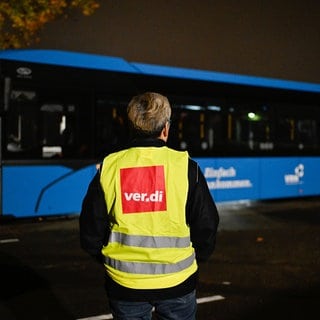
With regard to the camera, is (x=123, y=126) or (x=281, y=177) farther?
(x=281, y=177)

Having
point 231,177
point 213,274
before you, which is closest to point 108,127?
point 231,177

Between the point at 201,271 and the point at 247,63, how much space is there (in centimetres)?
1944

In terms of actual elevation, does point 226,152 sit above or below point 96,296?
above

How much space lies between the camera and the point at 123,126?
32.5 ft

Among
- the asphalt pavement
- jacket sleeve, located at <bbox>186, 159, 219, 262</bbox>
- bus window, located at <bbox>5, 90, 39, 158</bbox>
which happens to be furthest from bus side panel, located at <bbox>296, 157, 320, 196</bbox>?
jacket sleeve, located at <bbox>186, 159, 219, 262</bbox>

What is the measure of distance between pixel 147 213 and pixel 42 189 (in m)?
7.03

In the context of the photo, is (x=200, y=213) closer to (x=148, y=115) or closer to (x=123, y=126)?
(x=148, y=115)

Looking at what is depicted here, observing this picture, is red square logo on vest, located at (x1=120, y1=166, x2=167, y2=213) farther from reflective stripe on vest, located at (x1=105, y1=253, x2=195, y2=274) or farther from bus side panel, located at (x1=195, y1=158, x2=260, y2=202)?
bus side panel, located at (x1=195, y1=158, x2=260, y2=202)

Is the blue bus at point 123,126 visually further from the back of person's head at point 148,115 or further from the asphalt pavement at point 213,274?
the back of person's head at point 148,115

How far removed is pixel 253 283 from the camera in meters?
5.85

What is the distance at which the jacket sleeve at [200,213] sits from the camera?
2307 mm

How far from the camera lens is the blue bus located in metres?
8.87

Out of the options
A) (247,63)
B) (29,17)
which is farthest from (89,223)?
(247,63)

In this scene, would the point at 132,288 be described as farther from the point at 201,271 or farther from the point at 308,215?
the point at 308,215
